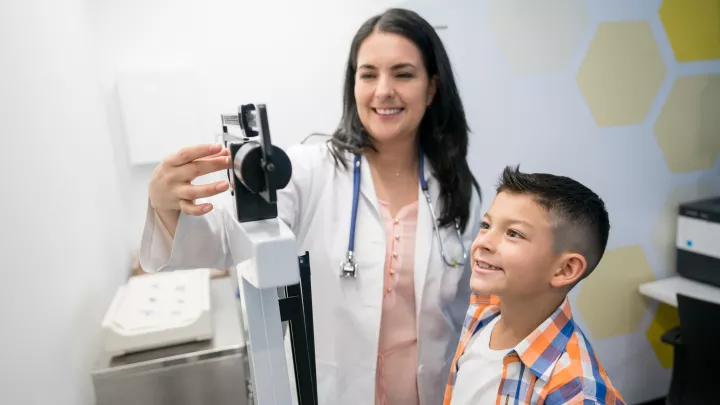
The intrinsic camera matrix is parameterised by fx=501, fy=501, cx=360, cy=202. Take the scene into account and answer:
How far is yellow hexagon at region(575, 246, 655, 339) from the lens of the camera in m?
2.76

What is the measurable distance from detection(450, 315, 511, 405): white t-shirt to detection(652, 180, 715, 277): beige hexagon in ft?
6.90

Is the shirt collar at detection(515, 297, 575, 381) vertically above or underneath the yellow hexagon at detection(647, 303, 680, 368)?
above

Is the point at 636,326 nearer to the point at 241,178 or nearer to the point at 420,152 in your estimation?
the point at 420,152

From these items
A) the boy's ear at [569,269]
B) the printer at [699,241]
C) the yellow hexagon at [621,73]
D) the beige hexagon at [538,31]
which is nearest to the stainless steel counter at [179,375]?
the boy's ear at [569,269]

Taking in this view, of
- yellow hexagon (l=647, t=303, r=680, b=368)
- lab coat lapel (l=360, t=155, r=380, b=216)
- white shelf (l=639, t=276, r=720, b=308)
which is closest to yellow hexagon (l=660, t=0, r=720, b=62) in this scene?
white shelf (l=639, t=276, r=720, b=308)

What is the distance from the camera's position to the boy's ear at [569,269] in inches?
42.8

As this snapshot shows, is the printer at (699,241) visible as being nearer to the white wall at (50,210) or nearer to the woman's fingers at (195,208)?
the woman's fingers at (195,208)

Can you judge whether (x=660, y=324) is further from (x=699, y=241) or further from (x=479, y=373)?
(x=479, y=373)

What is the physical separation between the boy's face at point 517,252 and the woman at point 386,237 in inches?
9.2

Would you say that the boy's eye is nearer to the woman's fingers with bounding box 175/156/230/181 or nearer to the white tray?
the woman's fingers with bounding box 175/156/230/181

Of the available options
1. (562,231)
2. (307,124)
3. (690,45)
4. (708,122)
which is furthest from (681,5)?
(562,231)

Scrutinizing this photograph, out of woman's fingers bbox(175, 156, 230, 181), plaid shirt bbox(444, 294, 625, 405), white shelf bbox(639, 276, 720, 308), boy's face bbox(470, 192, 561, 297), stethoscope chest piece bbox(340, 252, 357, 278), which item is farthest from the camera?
white shelf bbox(639, 276, 720, 308)

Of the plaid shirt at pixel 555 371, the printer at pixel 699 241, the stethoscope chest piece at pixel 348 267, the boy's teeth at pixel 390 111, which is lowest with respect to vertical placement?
the printer at pixel 699 241

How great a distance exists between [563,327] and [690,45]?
2.42 m
